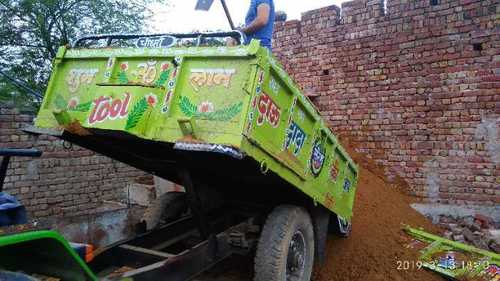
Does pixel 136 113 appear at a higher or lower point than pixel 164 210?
higher

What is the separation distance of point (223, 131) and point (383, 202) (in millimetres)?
4517

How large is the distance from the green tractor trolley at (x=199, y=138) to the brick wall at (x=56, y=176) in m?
2.62

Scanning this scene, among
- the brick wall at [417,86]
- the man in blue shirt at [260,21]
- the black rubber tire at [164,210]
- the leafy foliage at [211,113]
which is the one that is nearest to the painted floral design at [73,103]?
the leafy foliage at [211,113]

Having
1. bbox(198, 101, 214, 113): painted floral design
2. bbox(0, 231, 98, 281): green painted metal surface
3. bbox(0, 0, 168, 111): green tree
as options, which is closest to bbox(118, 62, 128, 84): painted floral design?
bbox(198, 101, 214, 113): painted floral design

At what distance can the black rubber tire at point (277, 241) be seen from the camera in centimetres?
348

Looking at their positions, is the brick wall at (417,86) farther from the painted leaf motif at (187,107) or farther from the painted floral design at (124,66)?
the painted floral design at (124,66)

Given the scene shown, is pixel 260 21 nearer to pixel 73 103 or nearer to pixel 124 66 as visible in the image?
pixel 124 66

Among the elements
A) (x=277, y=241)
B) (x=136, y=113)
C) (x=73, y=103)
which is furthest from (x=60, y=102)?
(x=277, y=241)

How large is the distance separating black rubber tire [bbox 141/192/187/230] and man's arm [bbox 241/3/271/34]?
77.0 inches

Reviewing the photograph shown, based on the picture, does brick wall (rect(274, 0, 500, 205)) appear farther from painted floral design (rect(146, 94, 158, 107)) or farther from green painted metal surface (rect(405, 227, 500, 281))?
painted floral design (rect(146, 94, 158, 107))

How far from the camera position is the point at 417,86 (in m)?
6.97

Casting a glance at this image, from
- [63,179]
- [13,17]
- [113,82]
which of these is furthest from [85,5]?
[113,82]

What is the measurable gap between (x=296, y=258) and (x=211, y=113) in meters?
1.76

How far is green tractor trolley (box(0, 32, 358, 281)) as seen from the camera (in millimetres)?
2914
